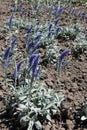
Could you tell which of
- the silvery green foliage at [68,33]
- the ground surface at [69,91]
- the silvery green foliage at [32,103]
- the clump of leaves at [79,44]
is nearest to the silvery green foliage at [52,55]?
the ground surface at [69,91]

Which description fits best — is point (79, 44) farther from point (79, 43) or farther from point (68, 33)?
point (68, 33)

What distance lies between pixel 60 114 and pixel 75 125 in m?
0.38

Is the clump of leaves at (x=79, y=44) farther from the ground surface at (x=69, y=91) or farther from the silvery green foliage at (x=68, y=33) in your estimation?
the silvery green foliage at (x=68, y=33)

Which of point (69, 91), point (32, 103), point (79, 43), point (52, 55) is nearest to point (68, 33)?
point (79, 43)

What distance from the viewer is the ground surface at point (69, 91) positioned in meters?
6.01

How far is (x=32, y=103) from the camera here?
19.5ft

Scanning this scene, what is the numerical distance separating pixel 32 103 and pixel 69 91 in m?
1.42

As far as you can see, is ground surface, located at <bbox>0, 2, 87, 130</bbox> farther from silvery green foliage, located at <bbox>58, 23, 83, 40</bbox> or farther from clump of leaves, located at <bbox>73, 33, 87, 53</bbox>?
silvery green foliage, located at <bbox>58, 23, 83, 40</bbox>

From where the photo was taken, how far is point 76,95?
6.93 meters

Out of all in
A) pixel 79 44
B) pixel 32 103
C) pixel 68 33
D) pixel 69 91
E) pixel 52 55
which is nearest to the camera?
pixel 32 103

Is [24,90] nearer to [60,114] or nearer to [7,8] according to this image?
[60,114]

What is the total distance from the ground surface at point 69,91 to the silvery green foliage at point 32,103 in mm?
197

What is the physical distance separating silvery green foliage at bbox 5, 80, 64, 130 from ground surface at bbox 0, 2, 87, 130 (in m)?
0.20

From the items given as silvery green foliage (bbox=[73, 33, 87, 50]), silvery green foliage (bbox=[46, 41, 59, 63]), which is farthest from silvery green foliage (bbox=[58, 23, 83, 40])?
silvery green foliage (bbox=[46, 41, 59, 63])
